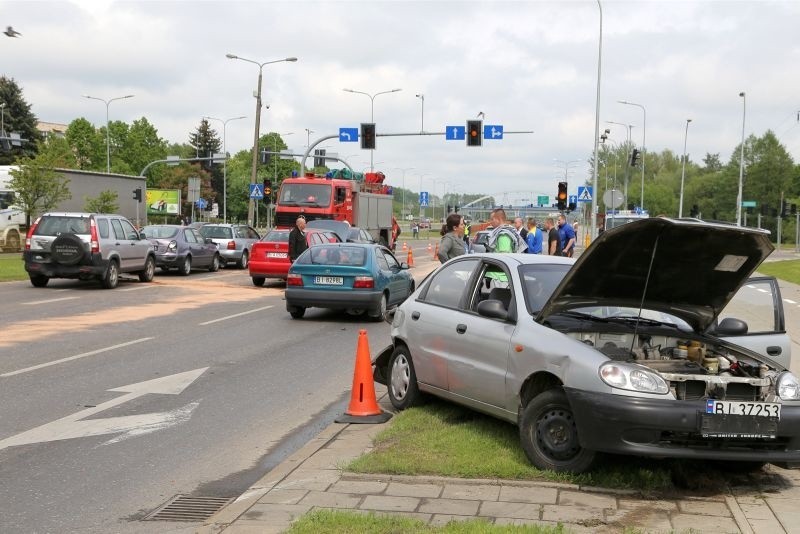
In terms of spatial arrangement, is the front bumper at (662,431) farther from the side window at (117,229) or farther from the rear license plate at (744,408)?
the side window at (117,229)

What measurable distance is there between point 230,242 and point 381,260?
56.8 feet

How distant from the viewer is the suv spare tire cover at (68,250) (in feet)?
70.9

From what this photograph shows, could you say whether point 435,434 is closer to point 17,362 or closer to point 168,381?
point 168,381

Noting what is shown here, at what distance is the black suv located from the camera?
854 inches

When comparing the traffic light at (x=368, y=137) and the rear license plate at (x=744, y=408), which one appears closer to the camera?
the rear license plate at (x=744, y=408)

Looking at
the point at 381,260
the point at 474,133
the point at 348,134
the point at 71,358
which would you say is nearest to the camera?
the point at 71,358

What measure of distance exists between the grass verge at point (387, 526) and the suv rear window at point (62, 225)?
18703mm

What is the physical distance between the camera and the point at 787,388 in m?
5.94

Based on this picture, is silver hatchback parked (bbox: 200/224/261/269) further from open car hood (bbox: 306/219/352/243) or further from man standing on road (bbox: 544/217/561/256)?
man standing on road (bbox: 544/217/561/256)

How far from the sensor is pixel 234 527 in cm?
501

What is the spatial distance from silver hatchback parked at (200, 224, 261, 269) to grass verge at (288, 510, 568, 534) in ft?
94.2

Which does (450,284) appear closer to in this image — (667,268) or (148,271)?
(667,268)

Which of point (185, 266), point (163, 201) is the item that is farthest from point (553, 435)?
point (163, 201)

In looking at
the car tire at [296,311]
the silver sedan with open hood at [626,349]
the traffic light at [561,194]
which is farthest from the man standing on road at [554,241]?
the silver sedan with open hood at [626,349]
